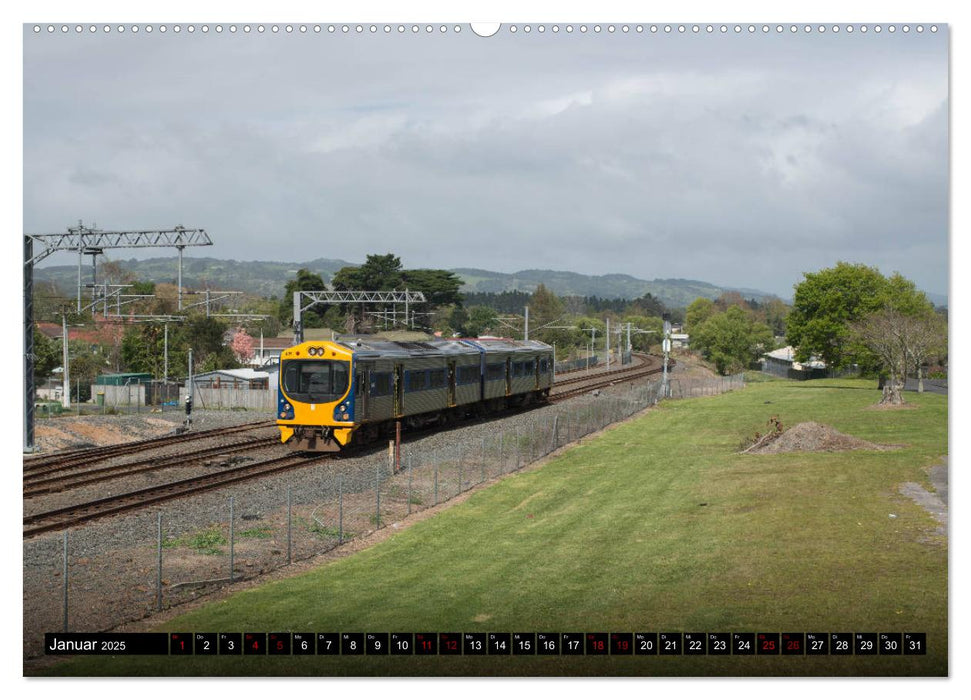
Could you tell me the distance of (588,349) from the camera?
122125 mm

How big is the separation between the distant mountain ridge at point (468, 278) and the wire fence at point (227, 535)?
15.9 feet

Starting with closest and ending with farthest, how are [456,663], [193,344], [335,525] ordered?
[456,663], [335,525], [193,344]

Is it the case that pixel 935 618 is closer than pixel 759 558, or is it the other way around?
pixel 935 618

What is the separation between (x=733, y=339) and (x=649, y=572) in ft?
161

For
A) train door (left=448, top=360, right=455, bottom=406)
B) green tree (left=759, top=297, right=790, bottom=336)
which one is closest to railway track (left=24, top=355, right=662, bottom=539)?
train door (left=448, top=360, right=455, bottom=406)

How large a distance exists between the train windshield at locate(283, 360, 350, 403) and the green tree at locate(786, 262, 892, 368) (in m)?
13.9

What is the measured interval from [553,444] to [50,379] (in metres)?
54.4

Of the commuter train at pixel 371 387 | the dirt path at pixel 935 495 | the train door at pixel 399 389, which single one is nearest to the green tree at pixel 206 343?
the commuter train at pixel 371 387

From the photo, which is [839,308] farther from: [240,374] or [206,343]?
[206,343]

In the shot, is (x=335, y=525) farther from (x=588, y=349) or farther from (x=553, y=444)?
(x=588, y=349)

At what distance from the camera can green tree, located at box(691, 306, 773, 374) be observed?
56431mm

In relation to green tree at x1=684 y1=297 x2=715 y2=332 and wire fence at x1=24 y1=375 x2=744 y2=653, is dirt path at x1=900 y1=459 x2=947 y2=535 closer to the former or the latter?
wire fence at x1=24 y1=375 x2=744 y2=653

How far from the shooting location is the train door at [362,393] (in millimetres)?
30966

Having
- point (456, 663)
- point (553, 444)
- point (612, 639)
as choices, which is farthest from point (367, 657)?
point (553, 444)
